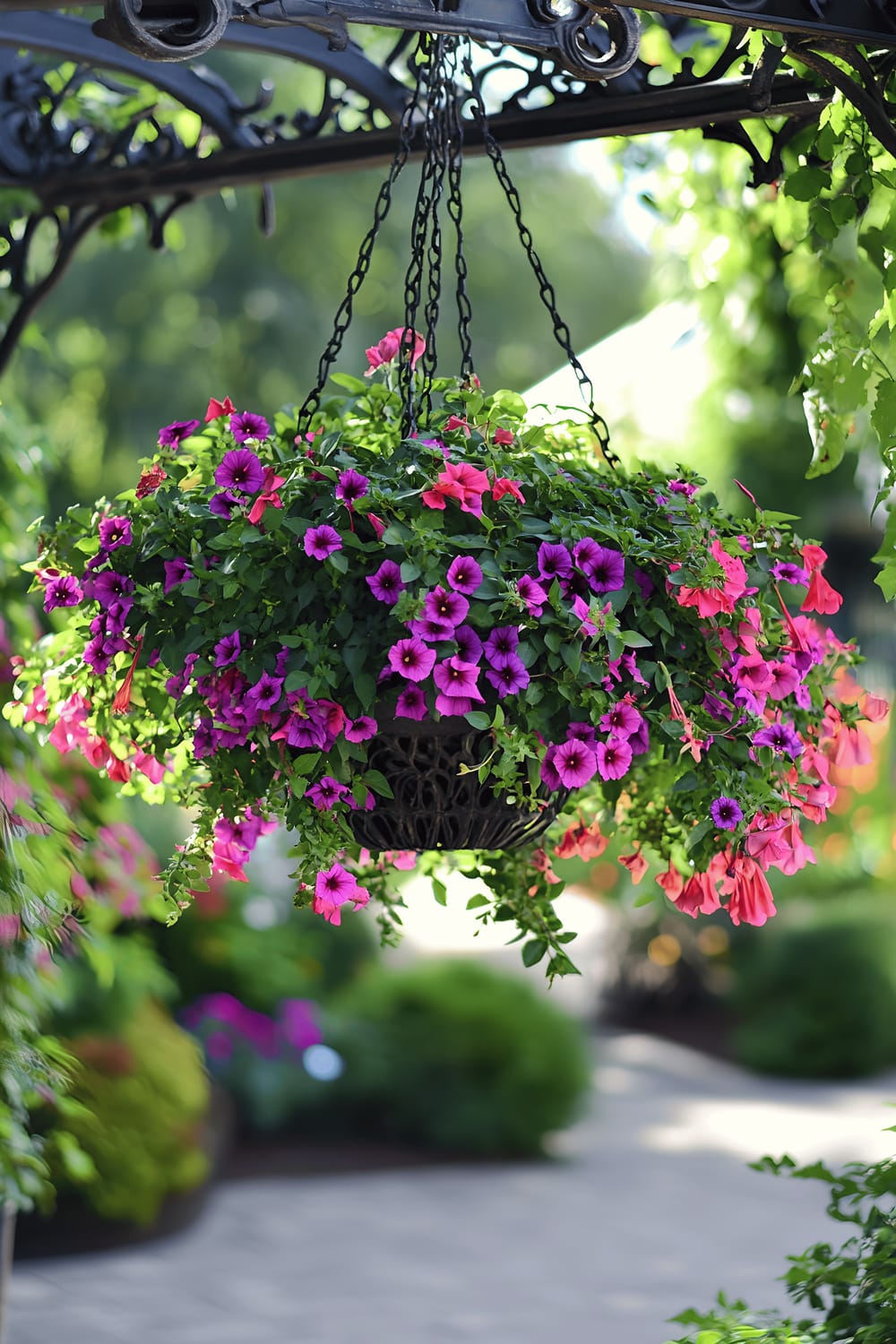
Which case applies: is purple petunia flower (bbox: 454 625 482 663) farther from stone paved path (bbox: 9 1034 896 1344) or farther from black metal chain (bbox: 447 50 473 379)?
stone paved path (bbox: 9 1034 896 1344)

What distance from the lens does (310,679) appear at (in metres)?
1.27

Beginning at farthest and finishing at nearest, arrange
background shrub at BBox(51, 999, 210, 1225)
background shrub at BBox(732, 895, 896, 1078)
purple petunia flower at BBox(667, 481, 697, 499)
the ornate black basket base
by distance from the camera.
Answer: background shrub at BBox(732, 895, 896, 1078) → background shrub at BBox(51, 999, 210, 1225) → purple petunia flower at BBox(667, 481, 697, 499) → the ornate black basket base

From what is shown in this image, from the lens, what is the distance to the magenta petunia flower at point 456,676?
1.26 metres

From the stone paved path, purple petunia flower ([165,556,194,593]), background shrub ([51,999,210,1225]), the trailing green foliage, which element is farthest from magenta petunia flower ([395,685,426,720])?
background shrub ([51,999,210,1225])

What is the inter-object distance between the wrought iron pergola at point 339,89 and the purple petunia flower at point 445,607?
54 cm

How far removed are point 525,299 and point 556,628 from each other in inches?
424

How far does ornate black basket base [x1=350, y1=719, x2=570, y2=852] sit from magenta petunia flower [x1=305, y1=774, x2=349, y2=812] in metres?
0.07

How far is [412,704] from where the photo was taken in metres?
1.30

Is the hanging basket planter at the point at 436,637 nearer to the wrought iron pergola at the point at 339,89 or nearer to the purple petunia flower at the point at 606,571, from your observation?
the purple petunia flower at the point at 606,571

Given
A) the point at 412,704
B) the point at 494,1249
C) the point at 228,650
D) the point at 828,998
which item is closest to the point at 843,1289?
the point at 412,704

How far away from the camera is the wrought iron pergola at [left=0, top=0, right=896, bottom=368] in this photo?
4.64 ft

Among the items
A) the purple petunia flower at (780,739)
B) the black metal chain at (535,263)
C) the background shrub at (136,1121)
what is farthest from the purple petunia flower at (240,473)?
the background shrub at (136,1121)

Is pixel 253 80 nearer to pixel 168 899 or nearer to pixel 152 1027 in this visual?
pixel 152 1027

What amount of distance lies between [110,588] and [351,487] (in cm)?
26
